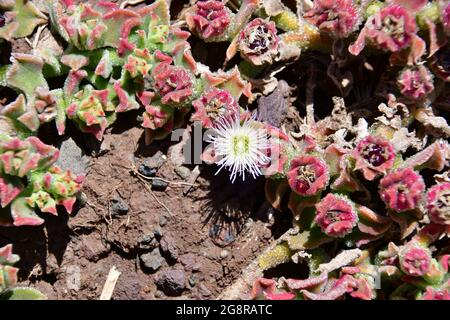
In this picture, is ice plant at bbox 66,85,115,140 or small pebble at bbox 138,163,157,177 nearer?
ice plant at bbox 66,85,115,140

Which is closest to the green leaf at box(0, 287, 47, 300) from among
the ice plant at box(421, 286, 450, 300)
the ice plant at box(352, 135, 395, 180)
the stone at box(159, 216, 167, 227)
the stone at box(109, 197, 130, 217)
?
the stone at box(109, 197, 130, 217)

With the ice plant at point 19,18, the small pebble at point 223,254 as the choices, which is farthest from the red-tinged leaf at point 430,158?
the ice plant at point 19,18

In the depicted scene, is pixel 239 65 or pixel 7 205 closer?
pixel 7 205

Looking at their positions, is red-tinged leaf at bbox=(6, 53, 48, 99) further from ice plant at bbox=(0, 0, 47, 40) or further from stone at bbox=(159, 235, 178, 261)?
stone at bbox=(159, 235, 178, 261)

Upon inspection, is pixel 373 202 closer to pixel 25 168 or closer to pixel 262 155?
pixel 262 155

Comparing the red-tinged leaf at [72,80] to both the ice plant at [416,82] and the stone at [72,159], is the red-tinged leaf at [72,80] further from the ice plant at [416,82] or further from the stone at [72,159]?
the ice plant at [416,82]

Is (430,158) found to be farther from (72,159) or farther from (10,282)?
(10,282)

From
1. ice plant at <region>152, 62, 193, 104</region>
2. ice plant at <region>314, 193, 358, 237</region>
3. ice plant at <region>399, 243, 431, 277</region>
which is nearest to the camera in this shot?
ice plant at <region>399, 243, 431, 277</region>

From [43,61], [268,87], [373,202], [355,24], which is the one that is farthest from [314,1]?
[43,61]
